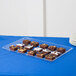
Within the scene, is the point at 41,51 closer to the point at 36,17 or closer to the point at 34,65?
the point at 34,65

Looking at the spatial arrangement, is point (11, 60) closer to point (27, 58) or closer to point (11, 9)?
point (27, 58)

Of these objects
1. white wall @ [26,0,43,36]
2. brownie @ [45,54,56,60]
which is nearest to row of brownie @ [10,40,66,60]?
brownie @ [45,54,56,60]

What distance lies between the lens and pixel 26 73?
137 cm

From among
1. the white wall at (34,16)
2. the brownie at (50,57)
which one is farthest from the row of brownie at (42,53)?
the white wall at (34,16)

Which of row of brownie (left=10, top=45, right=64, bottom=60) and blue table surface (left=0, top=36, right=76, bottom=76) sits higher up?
row of brownie (left=10, top=45, right=64, bottom=60)

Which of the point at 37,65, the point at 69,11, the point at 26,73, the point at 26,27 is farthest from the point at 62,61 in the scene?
the point at 26,27

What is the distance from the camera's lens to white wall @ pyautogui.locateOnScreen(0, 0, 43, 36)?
374cm

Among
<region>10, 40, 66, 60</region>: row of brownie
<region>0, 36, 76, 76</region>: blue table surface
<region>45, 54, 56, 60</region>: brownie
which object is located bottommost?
<region>0, 36, 76, 76</region>: blue table surface

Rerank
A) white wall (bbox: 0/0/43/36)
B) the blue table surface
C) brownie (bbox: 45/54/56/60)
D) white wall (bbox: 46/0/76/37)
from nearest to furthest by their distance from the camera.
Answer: the blue table surface → brownie (bbox: 45/54/56/60) → white wall (bbox: 46/0/76/37) → white wall (bbox: 0/0/43/36)

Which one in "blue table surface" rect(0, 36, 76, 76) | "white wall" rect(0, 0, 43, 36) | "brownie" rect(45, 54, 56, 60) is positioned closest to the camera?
"blue table surface" rect(0, 36, 76, 76)

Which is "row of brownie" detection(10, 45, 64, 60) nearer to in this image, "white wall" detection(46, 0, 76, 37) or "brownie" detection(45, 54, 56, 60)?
"brownie" detection(45, 54, 56, 60)

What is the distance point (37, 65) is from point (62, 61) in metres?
0.23

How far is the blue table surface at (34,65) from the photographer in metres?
1.37

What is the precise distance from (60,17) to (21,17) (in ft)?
2.84
